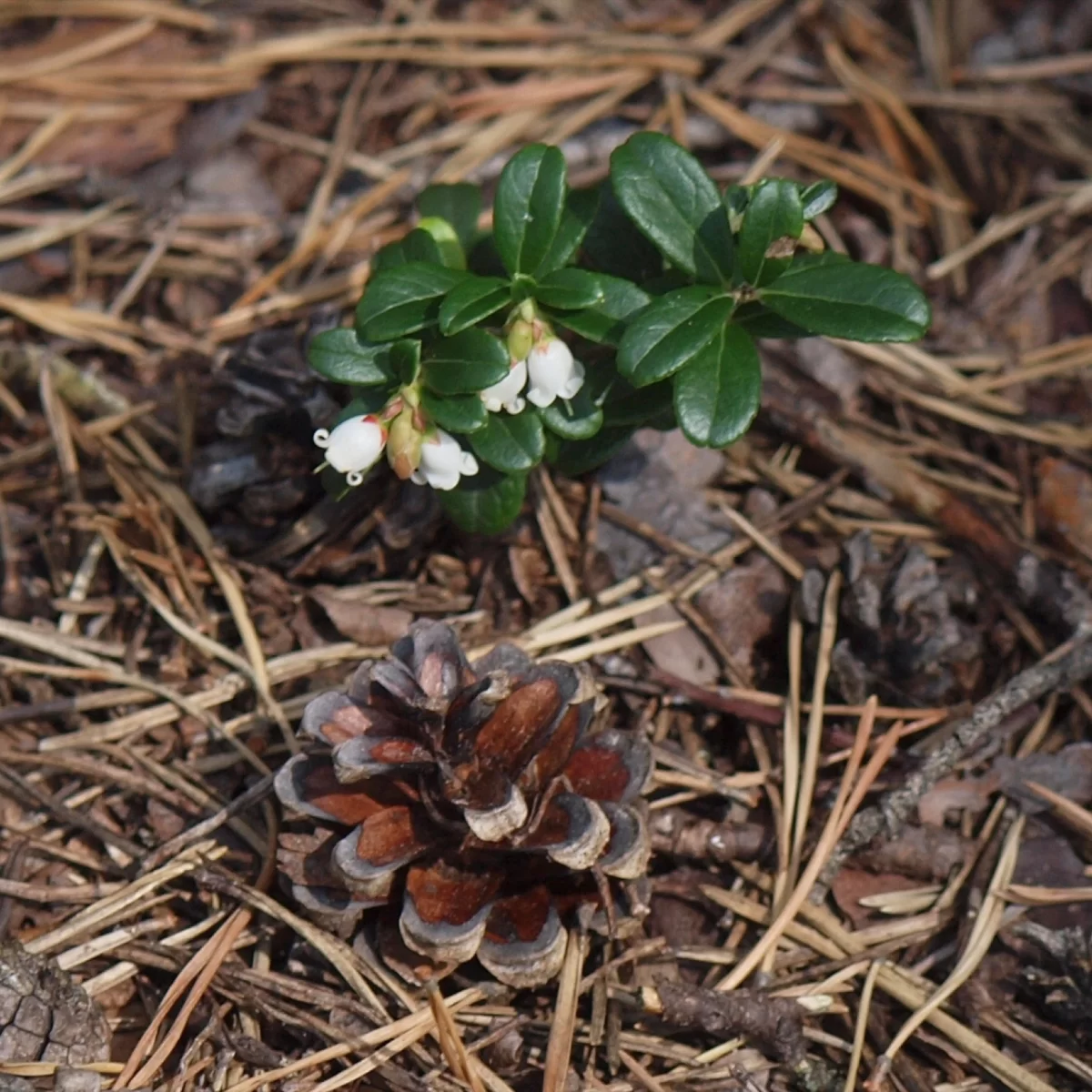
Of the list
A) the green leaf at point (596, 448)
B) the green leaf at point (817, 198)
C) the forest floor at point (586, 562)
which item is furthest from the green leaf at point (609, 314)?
the forest floor at point (586, 562)

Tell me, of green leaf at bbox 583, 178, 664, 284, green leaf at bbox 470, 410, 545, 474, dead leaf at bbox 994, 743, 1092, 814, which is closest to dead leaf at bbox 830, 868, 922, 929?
dead leaf at bbox 994, 743, 1092, 814

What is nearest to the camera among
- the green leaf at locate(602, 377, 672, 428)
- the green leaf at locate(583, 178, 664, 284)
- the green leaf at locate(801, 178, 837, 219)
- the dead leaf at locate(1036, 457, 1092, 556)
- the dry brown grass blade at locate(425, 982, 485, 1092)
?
the dry brown grass blade at locate(425, 982, 485, 1092)

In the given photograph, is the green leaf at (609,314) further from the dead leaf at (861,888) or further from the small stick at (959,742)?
the dead leaf at (861,888)

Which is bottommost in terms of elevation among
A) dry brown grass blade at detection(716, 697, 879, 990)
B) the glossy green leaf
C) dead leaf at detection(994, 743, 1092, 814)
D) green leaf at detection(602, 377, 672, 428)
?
dead leaf at detection(994, 743, 1092, 814)

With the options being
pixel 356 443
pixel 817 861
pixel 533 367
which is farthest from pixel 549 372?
pixel 817 861

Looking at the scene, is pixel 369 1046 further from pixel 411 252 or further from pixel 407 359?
pixel 411 252

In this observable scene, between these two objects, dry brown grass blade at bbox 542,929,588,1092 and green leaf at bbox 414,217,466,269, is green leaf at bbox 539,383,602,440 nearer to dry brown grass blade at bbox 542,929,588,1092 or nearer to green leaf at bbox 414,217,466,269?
green leaf at bbox 414,217,466,269
